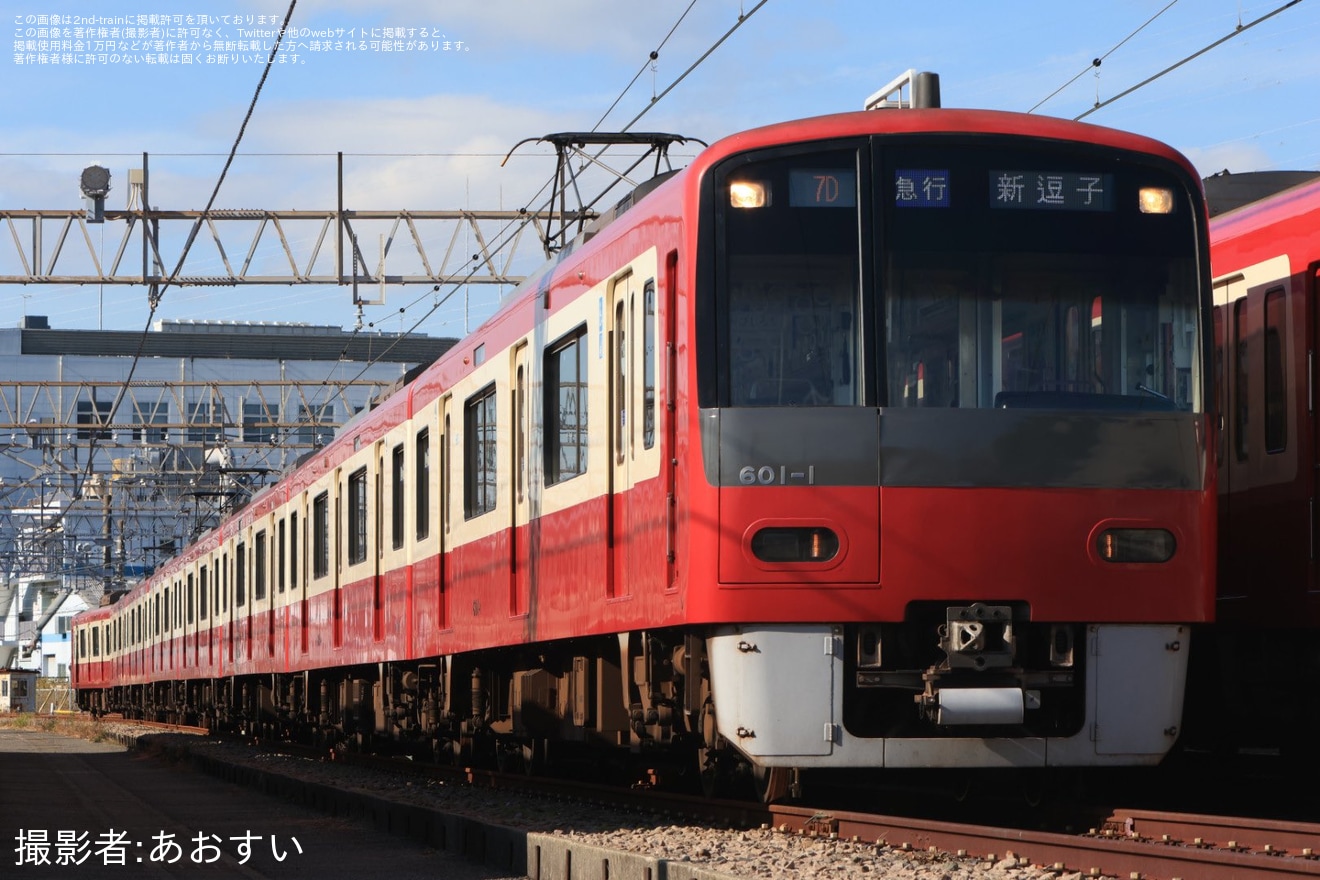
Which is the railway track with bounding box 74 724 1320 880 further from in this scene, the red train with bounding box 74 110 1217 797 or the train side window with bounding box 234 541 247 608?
the train side window with bounding box 234 541 247 608

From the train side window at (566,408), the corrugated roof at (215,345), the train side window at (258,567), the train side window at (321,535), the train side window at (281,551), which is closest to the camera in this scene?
the train side window at (566,408)

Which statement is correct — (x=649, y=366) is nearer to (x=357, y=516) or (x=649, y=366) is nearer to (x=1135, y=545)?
(x=1135, y=545)

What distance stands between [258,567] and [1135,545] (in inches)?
676

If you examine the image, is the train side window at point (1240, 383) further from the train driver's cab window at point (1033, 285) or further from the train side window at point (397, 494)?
the train side window at point (397, 494)

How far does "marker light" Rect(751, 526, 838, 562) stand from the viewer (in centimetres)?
825

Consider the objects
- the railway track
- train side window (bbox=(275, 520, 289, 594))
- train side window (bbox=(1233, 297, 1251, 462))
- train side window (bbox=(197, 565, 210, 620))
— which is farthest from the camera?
train side window (bbox=(197, 565, 210, 620))

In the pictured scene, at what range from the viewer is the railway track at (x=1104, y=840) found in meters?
6.75

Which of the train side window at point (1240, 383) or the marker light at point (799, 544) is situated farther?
the train side window at point (1240, 383)

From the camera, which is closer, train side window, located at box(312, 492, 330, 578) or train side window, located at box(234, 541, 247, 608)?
train side window, located at box(312, 492, 330, 578)

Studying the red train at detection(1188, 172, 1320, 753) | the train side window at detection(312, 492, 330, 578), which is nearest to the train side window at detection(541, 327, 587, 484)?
the red train at detection(1188, 172, 1320, 753)

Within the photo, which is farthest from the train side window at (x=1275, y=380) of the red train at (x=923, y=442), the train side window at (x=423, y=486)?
the train side window at (x=423, y=486)

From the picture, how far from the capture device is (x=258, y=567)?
950 inches

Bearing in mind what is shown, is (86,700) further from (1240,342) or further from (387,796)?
(1240,342)

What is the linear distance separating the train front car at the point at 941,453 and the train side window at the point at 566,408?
1996 millimetres
